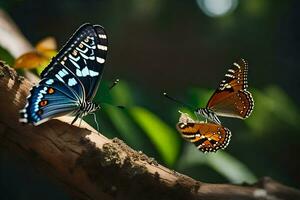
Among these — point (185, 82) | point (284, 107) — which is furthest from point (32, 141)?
point (185, 82)

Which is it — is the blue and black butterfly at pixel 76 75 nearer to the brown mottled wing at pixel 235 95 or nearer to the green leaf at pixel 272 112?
the brown mottled wing at pixel 235 95

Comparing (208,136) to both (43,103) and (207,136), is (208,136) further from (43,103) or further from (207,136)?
(43,103)

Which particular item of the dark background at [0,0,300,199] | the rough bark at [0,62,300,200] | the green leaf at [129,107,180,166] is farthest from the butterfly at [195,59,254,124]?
the dark background at [0,0,300,199]

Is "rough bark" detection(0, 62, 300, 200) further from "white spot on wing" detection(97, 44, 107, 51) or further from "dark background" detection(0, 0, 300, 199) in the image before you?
"dark background" detection(0, 0, 300, 199)

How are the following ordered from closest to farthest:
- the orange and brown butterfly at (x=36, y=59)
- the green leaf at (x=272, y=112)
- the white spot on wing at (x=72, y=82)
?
1. the white spot on wing at (x=72, y=82)
2. the orange and brown butterfly at (x=36, y=59)
3. the green leaf at (x=272, y=112)

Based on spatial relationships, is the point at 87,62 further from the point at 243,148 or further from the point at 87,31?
the point at 243,148

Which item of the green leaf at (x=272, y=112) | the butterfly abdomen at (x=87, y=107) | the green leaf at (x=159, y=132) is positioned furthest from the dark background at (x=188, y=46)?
the butterfly abdomen at (x=87, y=107)

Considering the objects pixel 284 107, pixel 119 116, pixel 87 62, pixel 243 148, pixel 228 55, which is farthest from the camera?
pixel 228 55
